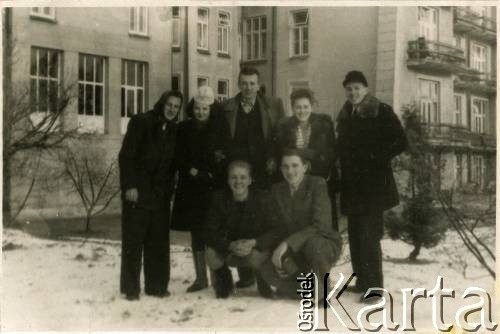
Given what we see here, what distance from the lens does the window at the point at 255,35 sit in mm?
2646

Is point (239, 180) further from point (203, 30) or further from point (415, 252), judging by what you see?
point (415, 252)

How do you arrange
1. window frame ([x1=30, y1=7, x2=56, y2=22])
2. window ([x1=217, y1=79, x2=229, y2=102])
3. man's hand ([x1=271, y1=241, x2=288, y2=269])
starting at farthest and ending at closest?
window frame ([x1=30, y1=7, x2=56, y2=22])
window ([x1=217, y1=79, x2=229, y2=102])
man's hand ([x1=271, y1=241, x2=288, y2=269])

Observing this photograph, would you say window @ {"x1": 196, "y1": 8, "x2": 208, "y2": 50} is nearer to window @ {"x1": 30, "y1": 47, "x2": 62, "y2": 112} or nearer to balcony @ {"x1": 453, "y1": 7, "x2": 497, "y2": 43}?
window @ {"x1": 30, "y1": 47, "x2": 62, "y2": 112}

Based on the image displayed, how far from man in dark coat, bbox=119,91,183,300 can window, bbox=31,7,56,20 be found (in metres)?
0.65

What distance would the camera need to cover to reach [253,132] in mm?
2494

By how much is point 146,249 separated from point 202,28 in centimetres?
106

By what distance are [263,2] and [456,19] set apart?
903 millimetres

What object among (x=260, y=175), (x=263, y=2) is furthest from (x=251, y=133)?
(x=263, y=2)

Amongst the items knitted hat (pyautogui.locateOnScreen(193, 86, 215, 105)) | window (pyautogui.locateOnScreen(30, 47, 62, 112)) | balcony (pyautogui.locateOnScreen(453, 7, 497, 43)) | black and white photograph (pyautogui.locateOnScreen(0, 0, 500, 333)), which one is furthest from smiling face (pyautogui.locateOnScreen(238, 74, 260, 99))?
balcony (pyautogui.locateOnScreen(453, 7, 497, 43))

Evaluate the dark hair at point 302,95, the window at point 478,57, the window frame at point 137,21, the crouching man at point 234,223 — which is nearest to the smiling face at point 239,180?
the crouching man at point 234,223

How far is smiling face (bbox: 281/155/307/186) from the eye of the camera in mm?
2475

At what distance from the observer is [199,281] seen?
253 centimetres

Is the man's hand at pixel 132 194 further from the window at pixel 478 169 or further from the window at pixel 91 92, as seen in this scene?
the window at pixel 478 169

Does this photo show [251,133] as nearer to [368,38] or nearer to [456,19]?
[368,38]
